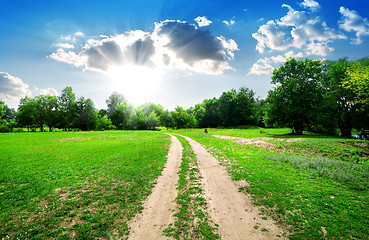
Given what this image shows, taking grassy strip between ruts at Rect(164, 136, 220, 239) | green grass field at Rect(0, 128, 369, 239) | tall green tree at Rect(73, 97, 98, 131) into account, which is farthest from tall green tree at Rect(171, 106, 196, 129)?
grassy strip between ruts at Rect(164, 136, 220, 239)

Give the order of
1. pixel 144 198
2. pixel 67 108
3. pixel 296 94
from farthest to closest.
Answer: pixel 67 108, pixel 296 94, pixel 144 198

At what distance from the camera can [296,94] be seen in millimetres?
40781

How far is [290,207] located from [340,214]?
185cm

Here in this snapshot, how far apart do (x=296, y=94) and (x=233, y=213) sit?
47.2m

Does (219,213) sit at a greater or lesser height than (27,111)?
lesser

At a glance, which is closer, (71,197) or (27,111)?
(71,197)

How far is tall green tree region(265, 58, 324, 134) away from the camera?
1499 inches

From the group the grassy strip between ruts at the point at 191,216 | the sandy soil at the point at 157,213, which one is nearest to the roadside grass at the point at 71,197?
the sandy soil at the point at 157,213

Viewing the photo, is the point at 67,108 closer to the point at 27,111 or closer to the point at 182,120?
the point at 27,111

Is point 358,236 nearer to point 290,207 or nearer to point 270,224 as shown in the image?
point 290,207

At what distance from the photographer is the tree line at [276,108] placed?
106 feet

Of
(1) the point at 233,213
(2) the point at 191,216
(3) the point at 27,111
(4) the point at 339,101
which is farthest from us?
(3) the point at 27,111

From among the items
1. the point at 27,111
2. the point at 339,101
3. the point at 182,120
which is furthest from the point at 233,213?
the point at 182,120

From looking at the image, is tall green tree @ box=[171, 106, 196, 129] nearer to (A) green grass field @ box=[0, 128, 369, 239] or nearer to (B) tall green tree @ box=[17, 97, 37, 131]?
(B) tall green tree @ box=[17, 97, 37, 131]
